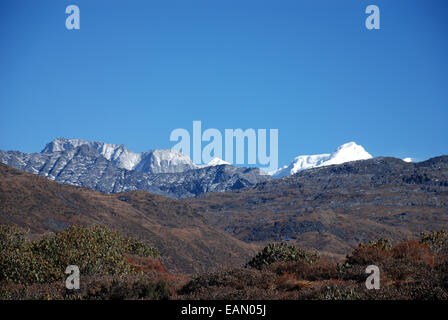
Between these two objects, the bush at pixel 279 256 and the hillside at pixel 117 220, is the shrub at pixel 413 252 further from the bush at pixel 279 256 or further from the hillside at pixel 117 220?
the hillside at pixel 117 220

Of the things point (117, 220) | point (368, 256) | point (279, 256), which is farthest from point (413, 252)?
point (117, 220)

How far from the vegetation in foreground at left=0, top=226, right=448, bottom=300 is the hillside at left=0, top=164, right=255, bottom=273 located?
2036 inches

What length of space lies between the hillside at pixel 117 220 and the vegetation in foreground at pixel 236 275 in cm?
5171

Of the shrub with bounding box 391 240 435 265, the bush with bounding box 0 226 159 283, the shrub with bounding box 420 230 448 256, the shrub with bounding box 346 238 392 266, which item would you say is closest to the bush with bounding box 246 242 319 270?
the shrub with bounding box 346 238 392 266

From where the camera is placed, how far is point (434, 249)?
22.5 meters

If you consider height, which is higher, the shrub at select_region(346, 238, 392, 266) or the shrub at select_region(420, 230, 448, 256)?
the shrub at select_region(420, 230, 448, 256)

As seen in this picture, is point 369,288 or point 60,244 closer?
point 369,288

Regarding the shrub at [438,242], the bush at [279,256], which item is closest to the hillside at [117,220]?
the bush at [279,256]

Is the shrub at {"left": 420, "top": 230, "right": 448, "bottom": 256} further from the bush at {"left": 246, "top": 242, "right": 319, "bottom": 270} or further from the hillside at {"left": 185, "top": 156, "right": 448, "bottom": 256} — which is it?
the hillside at {"left": 185, "top": 156, "right": 448, "bottom": 256}

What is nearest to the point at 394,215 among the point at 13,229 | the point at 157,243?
the point at 157,243

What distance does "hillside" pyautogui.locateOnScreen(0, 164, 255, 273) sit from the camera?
8225cm

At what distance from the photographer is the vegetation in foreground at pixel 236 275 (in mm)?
15039
